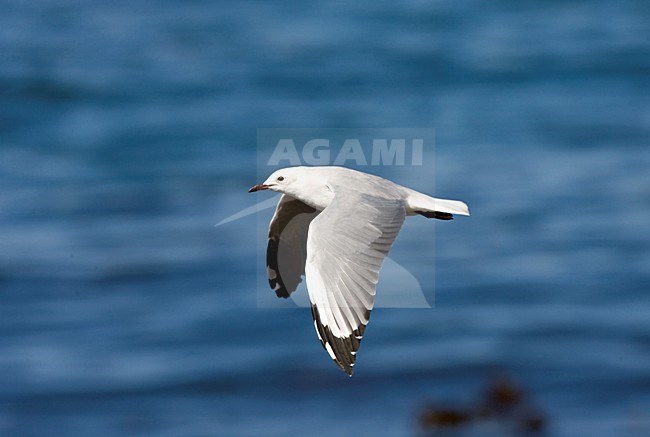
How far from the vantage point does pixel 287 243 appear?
602 cm

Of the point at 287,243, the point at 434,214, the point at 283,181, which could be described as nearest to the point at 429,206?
the point at 434,214

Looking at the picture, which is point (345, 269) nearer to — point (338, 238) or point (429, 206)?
point (338, 238)

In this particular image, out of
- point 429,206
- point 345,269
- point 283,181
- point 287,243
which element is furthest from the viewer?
point 287,243

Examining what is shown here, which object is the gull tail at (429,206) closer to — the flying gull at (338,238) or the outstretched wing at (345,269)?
the flying gull at (338,238)

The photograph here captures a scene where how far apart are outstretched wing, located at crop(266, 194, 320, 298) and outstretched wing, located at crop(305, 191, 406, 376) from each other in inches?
27.1

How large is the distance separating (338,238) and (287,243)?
0.97m

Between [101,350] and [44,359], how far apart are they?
42cm

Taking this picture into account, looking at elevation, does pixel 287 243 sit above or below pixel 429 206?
below

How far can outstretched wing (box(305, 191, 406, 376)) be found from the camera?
16.0 feet

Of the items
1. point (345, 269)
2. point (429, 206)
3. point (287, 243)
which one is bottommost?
point (287, 243)

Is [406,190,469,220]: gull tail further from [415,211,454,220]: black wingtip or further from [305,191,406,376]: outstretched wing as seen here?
[305,191,406,376]: outstretched wing

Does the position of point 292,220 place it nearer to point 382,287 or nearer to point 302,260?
point 302,260

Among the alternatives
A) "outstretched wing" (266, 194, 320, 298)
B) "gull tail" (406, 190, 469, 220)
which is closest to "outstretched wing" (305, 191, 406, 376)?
"gull tail" (406, 190, 469, 220)

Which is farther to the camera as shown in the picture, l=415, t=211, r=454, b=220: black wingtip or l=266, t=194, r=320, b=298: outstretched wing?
l=266, t=194, r=320, b=298: outstretched wing
